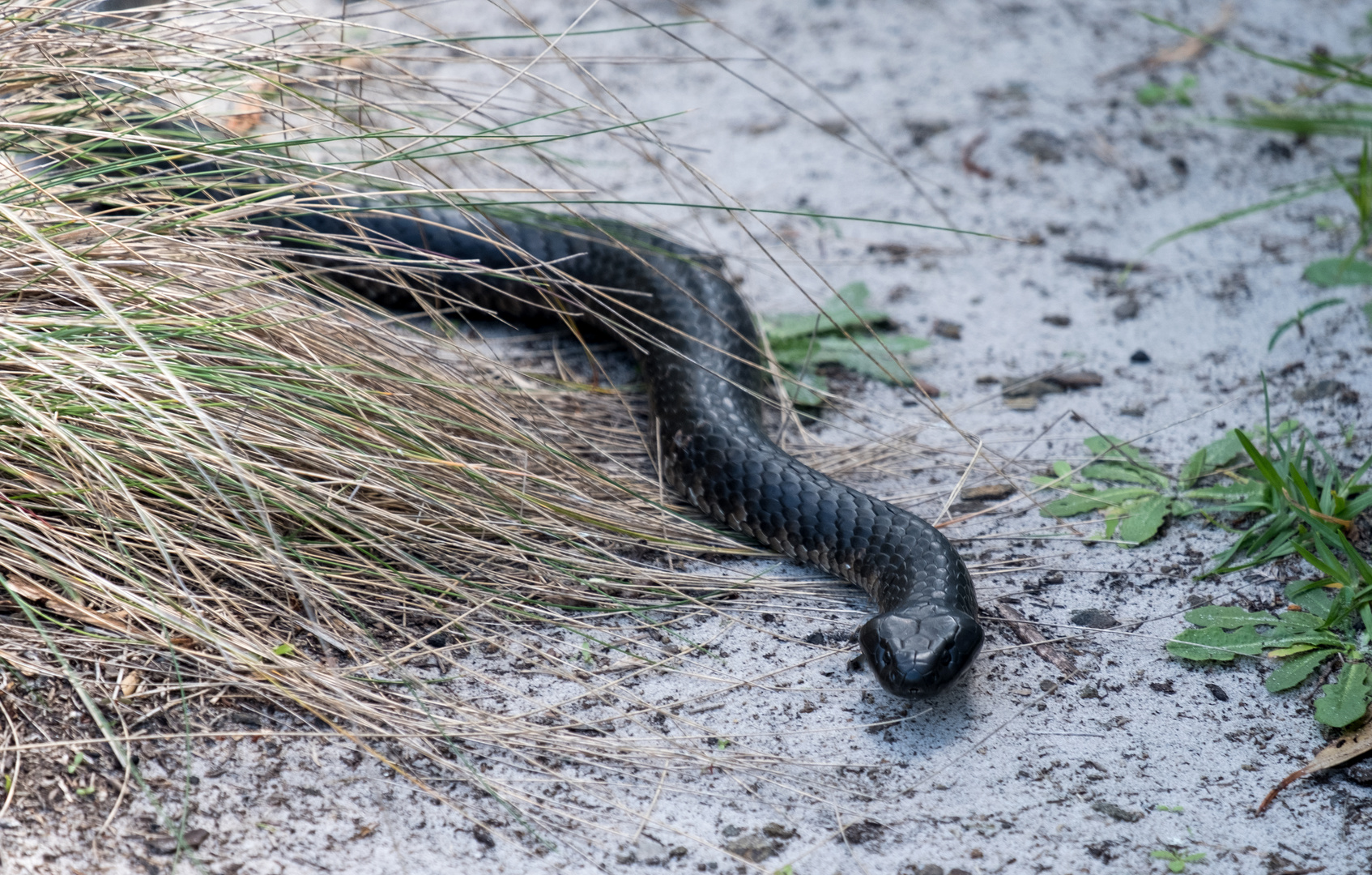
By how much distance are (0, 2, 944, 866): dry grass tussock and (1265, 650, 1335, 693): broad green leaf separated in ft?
4.13

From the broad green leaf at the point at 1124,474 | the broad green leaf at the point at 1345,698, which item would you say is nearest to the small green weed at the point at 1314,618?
the broad green leaf at the point at 1345,698

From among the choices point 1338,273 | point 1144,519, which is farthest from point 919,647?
point 1338,273

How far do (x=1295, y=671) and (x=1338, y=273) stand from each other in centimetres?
223

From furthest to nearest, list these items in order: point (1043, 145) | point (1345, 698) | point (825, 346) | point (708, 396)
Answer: point (1043, 145)
point (825, 346)
point (708, 396)
point (1345, 698)

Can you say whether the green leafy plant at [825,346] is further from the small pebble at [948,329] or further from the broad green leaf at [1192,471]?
the broad green leaf at [1192,471]

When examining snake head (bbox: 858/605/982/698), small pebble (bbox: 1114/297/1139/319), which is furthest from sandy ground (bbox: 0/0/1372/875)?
snake head (bbox: 858/605/982/698)

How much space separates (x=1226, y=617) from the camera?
8.96ft

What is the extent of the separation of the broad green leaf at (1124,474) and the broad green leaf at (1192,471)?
0.05 metres

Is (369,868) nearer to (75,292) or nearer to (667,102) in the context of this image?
(75,292)

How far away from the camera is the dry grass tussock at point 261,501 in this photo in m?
2.29

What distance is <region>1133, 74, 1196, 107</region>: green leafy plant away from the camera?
17.9 feet

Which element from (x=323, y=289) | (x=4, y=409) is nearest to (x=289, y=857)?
(x=4, y=409)

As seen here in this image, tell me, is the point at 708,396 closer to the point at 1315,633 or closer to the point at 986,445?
the point at 986,445

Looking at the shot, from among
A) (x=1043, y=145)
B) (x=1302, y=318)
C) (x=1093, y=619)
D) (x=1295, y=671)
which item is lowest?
(x=1093, y=619)
